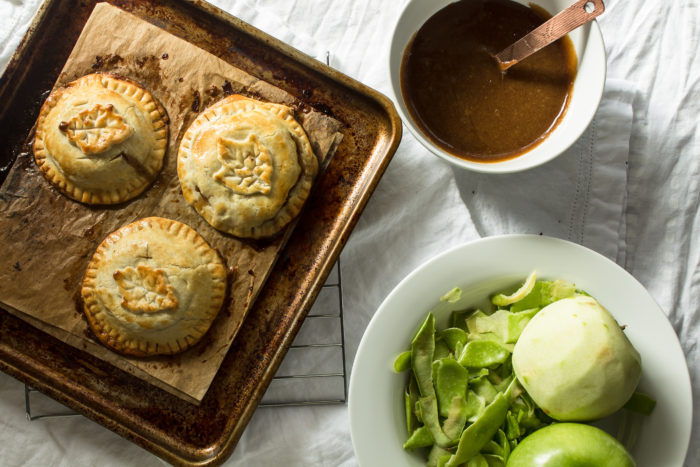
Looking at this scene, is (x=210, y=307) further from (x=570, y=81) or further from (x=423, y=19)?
(x=570, y=81)

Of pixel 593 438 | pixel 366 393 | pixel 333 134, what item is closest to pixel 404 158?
pixel 333 134

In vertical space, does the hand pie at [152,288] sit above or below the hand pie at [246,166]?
below

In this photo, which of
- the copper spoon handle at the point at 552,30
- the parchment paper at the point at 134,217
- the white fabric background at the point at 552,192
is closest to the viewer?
the copper spoon handle at the point at 552,30

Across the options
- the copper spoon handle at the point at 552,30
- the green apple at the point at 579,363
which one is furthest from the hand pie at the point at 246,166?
the green apple at the point at 579,363

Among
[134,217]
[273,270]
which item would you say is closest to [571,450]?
[273,270]

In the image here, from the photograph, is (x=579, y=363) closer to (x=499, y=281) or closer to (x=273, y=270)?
(x=499, y=281)

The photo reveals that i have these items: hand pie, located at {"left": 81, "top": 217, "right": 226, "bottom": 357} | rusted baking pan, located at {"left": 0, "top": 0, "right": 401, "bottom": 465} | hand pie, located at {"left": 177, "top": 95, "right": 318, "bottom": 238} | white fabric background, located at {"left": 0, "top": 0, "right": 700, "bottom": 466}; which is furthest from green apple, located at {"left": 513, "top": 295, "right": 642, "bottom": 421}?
hand pie, located at {"left": 81, "top": 217, "right": 226, "bottom": 357}

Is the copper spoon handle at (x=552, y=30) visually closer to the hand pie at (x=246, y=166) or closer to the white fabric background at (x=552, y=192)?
the white fabric background at (x=552, y=192)
